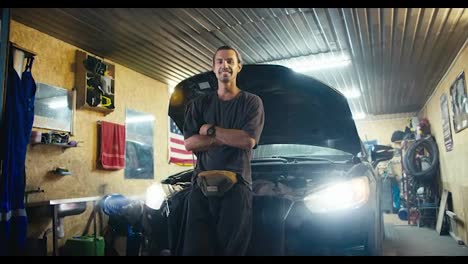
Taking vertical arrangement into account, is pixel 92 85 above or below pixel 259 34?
below

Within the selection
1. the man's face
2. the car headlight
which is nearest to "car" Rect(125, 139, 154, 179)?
the man's face

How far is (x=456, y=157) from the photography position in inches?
176

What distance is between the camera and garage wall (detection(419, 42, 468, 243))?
3975 mm

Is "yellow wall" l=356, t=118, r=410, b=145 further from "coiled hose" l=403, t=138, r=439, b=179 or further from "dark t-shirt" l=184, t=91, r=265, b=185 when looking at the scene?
"dark t-shirt" l=184, t=91, r=265, b=185

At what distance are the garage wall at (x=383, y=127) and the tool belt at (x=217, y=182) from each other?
7.61 metres

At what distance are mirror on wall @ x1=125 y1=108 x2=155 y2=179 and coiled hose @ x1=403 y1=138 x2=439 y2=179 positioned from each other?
186 inches

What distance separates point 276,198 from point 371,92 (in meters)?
5.11

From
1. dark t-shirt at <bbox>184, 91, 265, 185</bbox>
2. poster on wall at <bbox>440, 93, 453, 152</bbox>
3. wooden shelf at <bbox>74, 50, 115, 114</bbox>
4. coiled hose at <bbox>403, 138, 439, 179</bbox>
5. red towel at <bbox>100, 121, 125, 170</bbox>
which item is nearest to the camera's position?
dark t-shirt at <bbox>184, 91, 265, 185</bbox>

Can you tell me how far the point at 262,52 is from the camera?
3943 millimetres

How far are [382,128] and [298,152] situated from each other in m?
7.21

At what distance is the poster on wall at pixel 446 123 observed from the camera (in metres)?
4.73

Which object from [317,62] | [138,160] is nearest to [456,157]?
[317,62]

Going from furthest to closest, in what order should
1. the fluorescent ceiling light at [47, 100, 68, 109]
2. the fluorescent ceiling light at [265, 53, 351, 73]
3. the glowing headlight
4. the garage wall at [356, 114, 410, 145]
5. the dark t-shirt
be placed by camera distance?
the garage wall at [356, 114, 410, 145] → the fluorescent ceiling light at [265, 53, 351, 73] → the fluorescent ceiling light at [47, 100, 68, 109] → the glowing headlight → the dark t-shirt

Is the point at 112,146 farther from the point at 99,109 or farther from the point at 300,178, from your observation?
the point at 300,178
